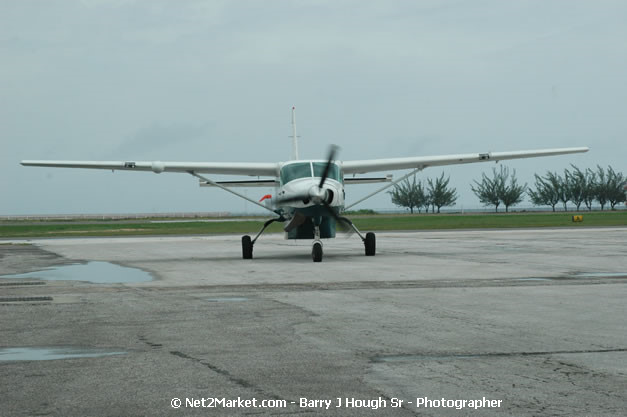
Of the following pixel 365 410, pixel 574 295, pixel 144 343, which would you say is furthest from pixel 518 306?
pixel 365 410

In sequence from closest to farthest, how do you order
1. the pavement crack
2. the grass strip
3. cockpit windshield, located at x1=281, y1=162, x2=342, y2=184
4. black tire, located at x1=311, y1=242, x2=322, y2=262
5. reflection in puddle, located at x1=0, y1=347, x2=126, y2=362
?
1. the pavement crack
2. reflection in puddle, located at x1=0, y1=347, x2=126, y2=362
3. black tire, located at x1=311, y1=242, x2=322, y2=262
4. cockpit windshield, located at x1=281, y1=162, x2=342, y2=184
5. the grass strip

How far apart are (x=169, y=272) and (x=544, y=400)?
12908 mm

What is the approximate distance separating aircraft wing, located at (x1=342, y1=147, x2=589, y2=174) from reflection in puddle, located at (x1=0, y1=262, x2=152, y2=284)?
9.28 meters

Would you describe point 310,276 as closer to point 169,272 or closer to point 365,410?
point 169,272

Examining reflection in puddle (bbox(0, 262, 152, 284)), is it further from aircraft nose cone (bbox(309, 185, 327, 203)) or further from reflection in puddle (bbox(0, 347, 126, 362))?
reflection in puddle (bbox(0, 347, 126, 362))

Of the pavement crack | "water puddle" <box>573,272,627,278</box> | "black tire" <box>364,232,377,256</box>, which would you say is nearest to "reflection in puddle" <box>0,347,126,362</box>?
the pavement crack

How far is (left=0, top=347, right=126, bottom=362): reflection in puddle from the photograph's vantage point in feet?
21.5

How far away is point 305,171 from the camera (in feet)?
67.8

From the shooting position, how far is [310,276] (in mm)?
15195

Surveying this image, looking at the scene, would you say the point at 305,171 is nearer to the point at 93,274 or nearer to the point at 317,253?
the point at 317,253

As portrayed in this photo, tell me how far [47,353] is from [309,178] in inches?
→ 542

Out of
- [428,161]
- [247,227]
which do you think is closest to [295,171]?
[428,161]

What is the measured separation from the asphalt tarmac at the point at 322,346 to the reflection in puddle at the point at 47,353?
0.04m

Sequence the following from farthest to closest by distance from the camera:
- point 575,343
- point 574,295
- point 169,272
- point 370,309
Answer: point 169,272
point 574,295
point 370,309
point 575,343
